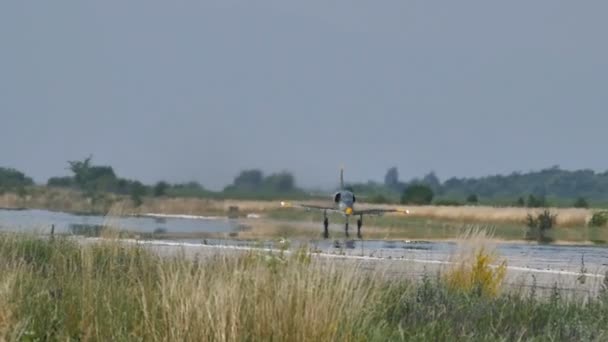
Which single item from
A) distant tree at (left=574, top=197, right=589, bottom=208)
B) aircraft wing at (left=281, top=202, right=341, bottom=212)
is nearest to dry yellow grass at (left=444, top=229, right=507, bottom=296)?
aircraft wing at (left=281, top=202, right=341, bottom=212)

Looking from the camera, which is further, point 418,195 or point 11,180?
point 418,195

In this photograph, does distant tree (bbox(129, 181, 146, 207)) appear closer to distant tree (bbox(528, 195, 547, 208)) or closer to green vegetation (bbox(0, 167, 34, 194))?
green vegetation (bbox(0, 167, 34, 194))

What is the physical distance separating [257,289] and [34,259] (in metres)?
8.02

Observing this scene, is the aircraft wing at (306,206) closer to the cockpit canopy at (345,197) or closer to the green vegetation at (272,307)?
the cockpit canopy at (345,197)

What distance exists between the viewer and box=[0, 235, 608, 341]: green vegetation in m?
9.73

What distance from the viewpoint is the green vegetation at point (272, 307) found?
31.9ft

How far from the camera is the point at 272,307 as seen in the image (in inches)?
389

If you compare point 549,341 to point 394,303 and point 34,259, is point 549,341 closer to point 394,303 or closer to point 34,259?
point 394,303

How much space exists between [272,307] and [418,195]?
68.2 meters

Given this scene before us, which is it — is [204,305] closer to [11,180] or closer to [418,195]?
[11,180]

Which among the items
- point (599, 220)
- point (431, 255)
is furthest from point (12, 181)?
point (431, 255)

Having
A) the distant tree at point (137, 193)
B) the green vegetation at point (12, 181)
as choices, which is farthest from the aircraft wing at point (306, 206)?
the green vegetation at point (12, 181)

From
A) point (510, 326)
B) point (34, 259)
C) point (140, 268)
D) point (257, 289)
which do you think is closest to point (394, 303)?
point (510, 326)

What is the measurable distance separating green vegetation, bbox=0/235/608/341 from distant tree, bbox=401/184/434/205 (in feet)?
201
